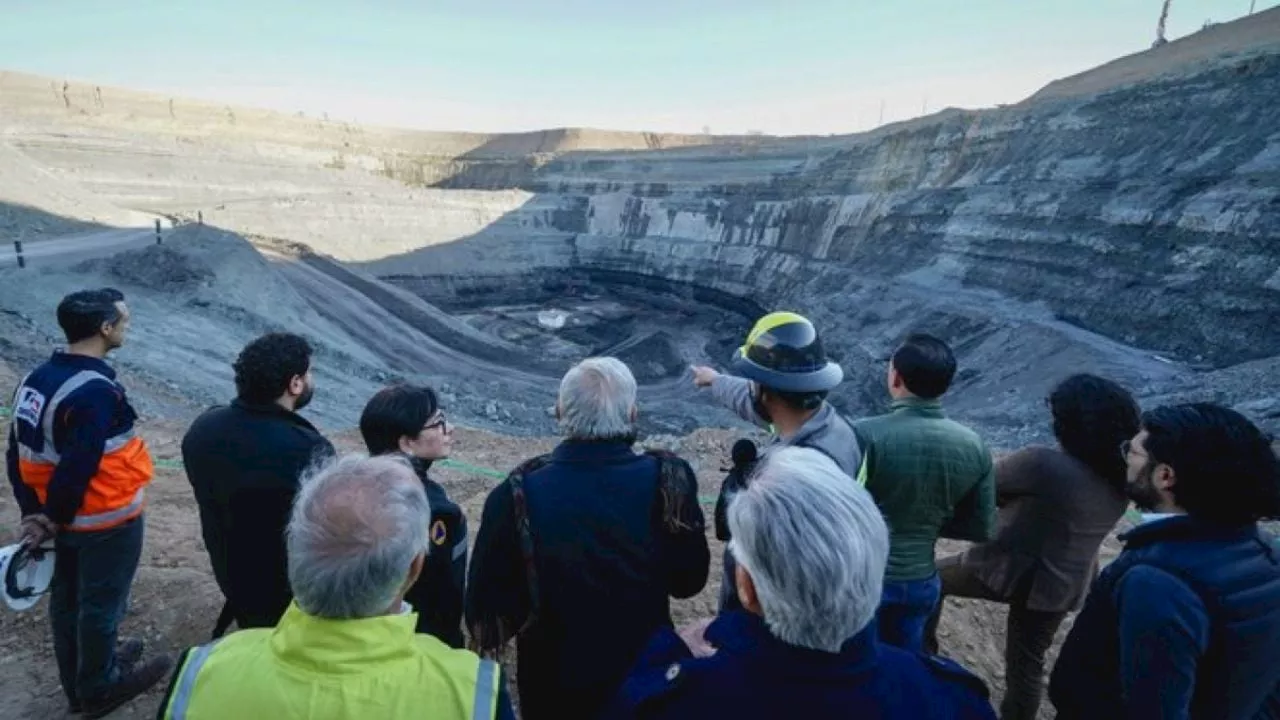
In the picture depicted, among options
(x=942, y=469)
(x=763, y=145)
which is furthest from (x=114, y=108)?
(x=942, y=469)

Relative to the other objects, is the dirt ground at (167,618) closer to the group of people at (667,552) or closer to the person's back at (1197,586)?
the group of people at (667,552)

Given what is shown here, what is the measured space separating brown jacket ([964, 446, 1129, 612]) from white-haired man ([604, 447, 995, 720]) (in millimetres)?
1819

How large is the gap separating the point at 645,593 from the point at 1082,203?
21104 millimetres

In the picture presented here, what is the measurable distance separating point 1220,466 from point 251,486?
3238 mm

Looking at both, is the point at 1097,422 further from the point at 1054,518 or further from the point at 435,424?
the point at 435,424

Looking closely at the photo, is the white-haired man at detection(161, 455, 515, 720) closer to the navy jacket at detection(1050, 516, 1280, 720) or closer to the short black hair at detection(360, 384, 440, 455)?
the short black hair at detection(360, 384, 440, 455)

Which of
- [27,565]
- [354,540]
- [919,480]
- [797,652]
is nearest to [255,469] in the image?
[27,565]

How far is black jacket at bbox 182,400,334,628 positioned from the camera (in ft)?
8.65

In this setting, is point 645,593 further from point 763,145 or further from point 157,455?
point 763,145

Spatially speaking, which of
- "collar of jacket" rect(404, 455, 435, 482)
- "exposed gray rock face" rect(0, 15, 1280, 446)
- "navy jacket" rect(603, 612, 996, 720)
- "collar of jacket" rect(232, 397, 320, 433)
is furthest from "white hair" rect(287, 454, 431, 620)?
"exposed gray rock face" rect(0, 15, 1280, 446)

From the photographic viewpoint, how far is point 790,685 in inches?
48.1

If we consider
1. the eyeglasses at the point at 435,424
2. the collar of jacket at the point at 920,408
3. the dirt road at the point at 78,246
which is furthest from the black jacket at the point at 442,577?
the dirt road at the point at 78,246

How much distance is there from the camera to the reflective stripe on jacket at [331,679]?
4.42ft

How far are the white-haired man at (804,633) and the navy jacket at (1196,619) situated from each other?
2.47ft
